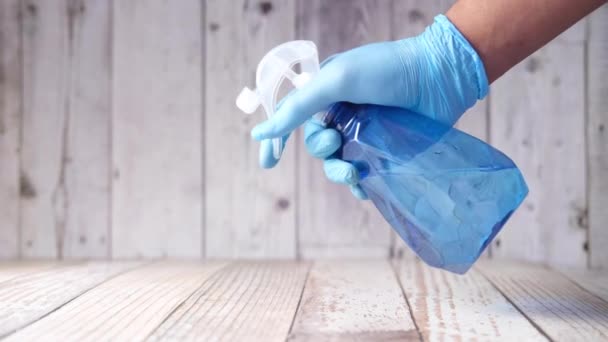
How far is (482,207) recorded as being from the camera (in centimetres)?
86

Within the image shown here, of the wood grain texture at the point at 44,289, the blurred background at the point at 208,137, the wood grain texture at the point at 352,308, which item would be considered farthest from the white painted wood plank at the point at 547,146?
the wood grain texture at the point at 44,289

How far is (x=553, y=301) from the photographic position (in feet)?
3.10

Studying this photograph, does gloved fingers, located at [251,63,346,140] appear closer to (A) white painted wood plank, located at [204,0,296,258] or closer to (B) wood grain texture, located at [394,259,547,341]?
(B) wood grain texture, located at [394,259,547,341]

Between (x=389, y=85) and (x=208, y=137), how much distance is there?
0.68 m

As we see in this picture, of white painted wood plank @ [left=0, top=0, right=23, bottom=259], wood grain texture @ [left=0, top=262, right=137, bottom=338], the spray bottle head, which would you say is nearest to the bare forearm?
the spray bottle head

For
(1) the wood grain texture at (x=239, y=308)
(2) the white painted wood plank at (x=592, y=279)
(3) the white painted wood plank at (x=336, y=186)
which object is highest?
(3) the white painted wood plank at (x=336, y=186)

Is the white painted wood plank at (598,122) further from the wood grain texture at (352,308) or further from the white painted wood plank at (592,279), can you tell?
the wood grain texture at (352,308)

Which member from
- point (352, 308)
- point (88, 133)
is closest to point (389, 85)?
point (352, 308)

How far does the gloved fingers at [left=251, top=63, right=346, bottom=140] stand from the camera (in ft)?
2.81

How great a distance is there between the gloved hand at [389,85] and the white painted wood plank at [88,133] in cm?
73

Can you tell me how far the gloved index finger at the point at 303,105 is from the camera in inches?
33.7

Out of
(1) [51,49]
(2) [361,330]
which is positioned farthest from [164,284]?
(1) [51,49]

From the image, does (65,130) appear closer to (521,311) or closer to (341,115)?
(341,115)

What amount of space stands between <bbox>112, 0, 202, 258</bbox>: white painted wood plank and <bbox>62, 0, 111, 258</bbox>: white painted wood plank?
1.0 inches
